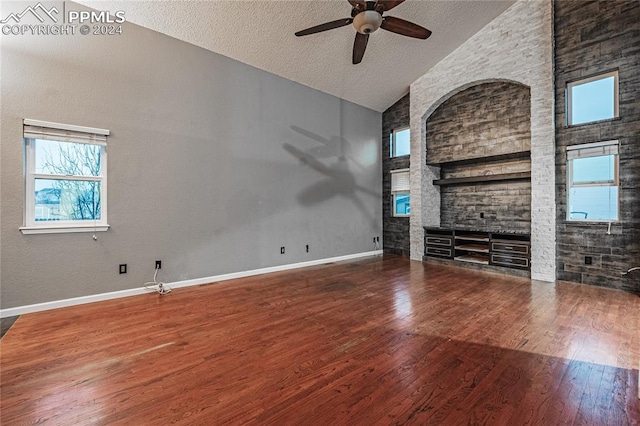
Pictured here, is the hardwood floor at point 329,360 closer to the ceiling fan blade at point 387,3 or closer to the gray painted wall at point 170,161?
the gray painted wall at point 170,161

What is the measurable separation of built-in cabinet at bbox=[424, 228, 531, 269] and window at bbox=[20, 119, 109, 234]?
594cm

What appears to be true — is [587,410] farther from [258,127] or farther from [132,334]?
[258,127]

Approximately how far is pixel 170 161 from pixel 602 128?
6505 mm

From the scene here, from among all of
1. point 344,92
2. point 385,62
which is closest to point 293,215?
point 344,92

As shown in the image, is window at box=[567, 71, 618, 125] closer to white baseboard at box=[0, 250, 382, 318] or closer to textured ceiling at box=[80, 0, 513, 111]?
textured ceiling at box=[80, 0, 513, 111]

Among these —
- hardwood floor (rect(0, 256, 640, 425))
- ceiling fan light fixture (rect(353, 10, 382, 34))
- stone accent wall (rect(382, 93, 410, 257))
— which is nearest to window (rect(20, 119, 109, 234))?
hardwood floor (rect(0, 256, 640, 425))

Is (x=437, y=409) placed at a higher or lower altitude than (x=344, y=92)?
lower

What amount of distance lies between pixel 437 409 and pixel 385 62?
5942mm

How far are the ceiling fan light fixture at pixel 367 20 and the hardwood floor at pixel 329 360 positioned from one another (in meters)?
3.43

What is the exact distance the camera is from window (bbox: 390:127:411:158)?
7082mm

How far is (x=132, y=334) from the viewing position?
2.68 metres

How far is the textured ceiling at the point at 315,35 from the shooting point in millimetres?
3953

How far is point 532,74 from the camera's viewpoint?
4805 millimetres

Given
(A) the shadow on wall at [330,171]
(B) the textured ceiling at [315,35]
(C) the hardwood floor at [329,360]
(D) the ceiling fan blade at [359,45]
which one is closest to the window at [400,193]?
(A) the shadow on wall at [330,171]
